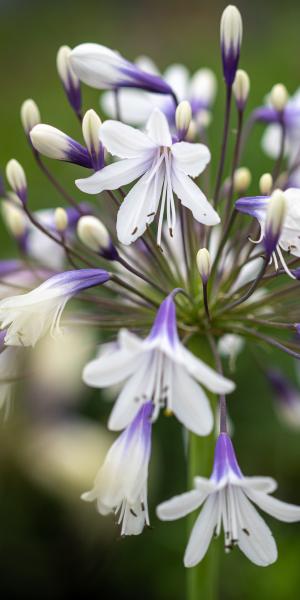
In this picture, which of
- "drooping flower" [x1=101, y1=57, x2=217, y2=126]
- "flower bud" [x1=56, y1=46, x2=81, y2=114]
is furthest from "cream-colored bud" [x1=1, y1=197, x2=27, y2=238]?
"drooping flower" [x1=101, y1=57, x2=217, y2=126]

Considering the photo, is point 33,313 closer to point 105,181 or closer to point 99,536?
point 105,181

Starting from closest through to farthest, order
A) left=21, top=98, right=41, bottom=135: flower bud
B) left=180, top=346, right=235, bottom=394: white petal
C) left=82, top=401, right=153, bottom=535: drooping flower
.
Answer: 1. left=180, top=346, right=235, bottom=394: white petal
2. left=82, top=401, right=153, bottom=535: drooping flower
3. left=21, top=98, right=41, bottom=135: flower bud

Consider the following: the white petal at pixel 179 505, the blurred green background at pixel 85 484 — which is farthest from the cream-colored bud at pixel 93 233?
the white petal at pixel 179 505

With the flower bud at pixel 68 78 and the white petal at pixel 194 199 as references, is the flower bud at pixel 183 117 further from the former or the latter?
the flower bud at pixel 68 78

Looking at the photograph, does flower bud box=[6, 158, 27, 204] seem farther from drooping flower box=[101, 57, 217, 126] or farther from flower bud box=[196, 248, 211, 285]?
drooping flower box=[101, 57, 217, 126]

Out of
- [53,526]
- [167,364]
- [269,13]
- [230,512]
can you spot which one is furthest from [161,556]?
[269,13]
